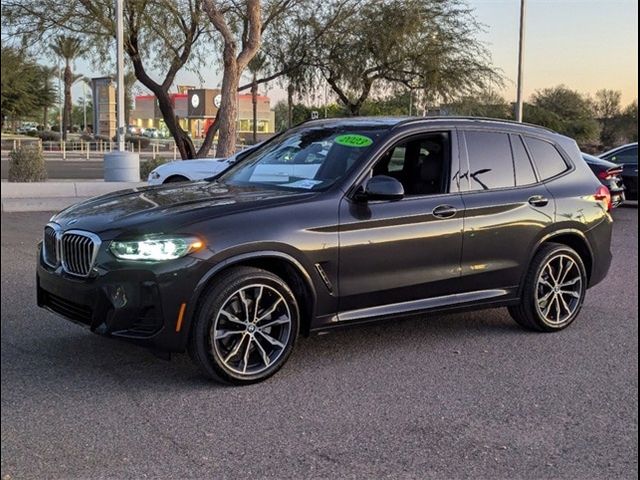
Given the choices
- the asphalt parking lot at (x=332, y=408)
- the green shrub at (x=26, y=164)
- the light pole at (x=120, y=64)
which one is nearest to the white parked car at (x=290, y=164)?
the asphalt parking lot at (x=332, y=408)

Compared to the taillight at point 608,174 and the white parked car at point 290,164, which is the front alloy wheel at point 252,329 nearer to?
the white parked car at point 290,164

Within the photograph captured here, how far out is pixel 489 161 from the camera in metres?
6.03

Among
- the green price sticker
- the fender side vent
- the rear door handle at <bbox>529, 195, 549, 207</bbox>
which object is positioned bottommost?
the fender side vent

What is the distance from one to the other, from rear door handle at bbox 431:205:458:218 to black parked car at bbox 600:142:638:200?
12.1 metres

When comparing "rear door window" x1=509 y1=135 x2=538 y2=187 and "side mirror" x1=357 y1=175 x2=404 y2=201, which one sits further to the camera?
"rear door window" x1=509 y1=135 x2=538 y2=187

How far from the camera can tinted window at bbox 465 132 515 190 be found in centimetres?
590

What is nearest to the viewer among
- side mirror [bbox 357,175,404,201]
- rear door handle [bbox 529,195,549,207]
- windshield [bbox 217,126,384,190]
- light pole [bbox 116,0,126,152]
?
side mirror [bbox 357,175,404,201]

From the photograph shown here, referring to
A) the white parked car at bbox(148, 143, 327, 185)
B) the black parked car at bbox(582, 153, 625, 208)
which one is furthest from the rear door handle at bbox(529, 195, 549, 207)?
the black parked car at bbox(582, 153, 625, 208)

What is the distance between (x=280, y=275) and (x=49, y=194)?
475 inches

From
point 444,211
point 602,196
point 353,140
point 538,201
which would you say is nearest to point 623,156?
point 602,196

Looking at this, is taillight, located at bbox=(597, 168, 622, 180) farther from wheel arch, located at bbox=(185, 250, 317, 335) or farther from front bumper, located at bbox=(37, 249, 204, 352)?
front bumper, located at bbox=(37, 249, 204, 352)

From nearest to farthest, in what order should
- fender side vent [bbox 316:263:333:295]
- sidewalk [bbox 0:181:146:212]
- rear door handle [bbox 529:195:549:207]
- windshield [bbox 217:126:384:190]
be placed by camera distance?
fender side vent [bbox 316:263:333:295] < windshield [bbox 217:126:384:190] < rear door handle [bbox 529:195:549:207] < sidewalk [bbox 0:181:146:212]

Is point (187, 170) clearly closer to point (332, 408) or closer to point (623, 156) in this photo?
point (332, 408)

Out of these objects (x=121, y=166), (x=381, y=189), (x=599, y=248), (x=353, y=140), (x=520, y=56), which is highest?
(x=520, y=56)
